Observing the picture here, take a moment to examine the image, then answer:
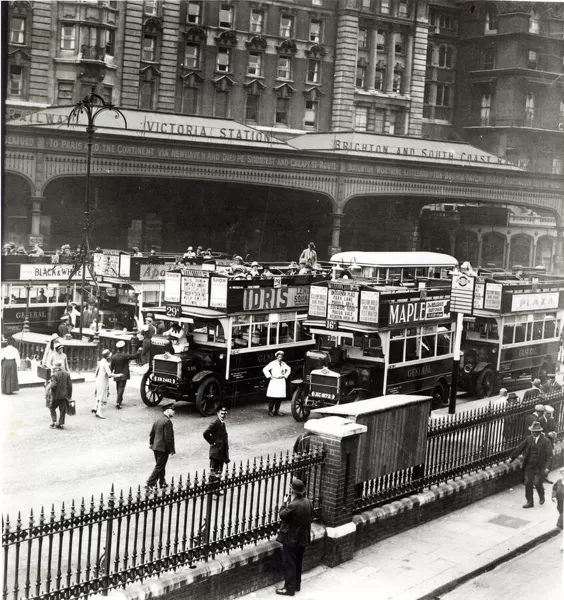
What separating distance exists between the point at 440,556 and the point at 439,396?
693 centimetres

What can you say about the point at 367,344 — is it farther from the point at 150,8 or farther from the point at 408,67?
the point at 150,8

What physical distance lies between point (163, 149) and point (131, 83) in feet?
29.3

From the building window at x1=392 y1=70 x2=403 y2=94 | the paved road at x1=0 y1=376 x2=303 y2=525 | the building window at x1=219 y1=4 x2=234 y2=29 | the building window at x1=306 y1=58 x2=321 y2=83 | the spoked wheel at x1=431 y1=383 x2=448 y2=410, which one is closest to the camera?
the paved road at x1=0 y1=376 x2=303 y2=525

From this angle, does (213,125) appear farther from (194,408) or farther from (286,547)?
(286,547)

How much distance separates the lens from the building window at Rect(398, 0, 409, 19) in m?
16.1

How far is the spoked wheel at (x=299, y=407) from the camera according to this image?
1645 cm

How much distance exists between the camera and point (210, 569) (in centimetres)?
880

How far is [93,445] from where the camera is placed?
44.2 feet

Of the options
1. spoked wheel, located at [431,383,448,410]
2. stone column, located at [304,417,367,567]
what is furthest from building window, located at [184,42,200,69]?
stone column, located at [304,417,367,567]

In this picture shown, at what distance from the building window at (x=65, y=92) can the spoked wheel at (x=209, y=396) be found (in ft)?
21.9

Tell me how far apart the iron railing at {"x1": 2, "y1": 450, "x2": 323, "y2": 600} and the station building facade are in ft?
20.0

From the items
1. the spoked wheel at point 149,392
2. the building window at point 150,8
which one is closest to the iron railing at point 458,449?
the spoked wheel at point 149,392

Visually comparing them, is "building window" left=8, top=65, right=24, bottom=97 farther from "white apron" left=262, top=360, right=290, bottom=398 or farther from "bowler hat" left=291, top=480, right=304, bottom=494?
"bowler hat" left=291, top=480, right=304, bottom=494

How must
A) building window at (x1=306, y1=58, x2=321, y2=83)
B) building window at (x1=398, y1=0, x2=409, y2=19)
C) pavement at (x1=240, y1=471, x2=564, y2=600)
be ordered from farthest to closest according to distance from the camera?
building window at (x1=306, y1=58, x2=321, y2=83)
building window at (x1=398, y1=0, x2=409, y2=19)
pavement at (x1=240, y1=471, x2=564, y2=600)
